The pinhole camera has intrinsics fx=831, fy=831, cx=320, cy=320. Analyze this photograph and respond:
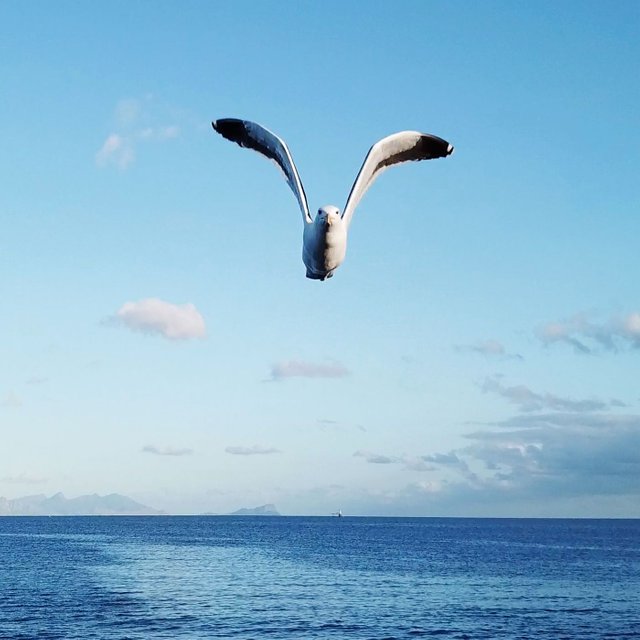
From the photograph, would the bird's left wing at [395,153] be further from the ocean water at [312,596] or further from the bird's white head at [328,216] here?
the ocean water at [312,596]

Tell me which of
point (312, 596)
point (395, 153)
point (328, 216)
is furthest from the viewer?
point (312, 596)

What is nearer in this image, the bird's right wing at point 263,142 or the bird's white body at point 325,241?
the bird's white body at point 325,241

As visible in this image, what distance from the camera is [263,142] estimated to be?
443 inches

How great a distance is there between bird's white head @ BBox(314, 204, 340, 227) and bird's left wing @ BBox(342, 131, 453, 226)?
1.02 meters

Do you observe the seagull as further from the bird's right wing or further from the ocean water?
the ocean water

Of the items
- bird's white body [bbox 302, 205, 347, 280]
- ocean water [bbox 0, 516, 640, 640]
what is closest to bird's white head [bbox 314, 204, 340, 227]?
bird's white body [bbox 302, 205, 347, 280]

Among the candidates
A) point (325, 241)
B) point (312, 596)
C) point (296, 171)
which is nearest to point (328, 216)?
point (325, 241)

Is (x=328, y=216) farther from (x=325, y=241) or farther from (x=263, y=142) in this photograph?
(x=263, y=142)

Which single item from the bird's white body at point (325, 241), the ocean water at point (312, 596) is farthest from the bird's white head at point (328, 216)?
the ocean water at point (312, 596)

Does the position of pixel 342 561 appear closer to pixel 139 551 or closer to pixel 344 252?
pixel 139 551

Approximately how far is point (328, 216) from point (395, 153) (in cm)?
238

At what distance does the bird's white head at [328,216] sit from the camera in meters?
9.20

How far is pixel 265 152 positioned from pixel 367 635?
51549 millimetres

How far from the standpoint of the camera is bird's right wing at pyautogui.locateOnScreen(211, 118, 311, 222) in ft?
35.6
